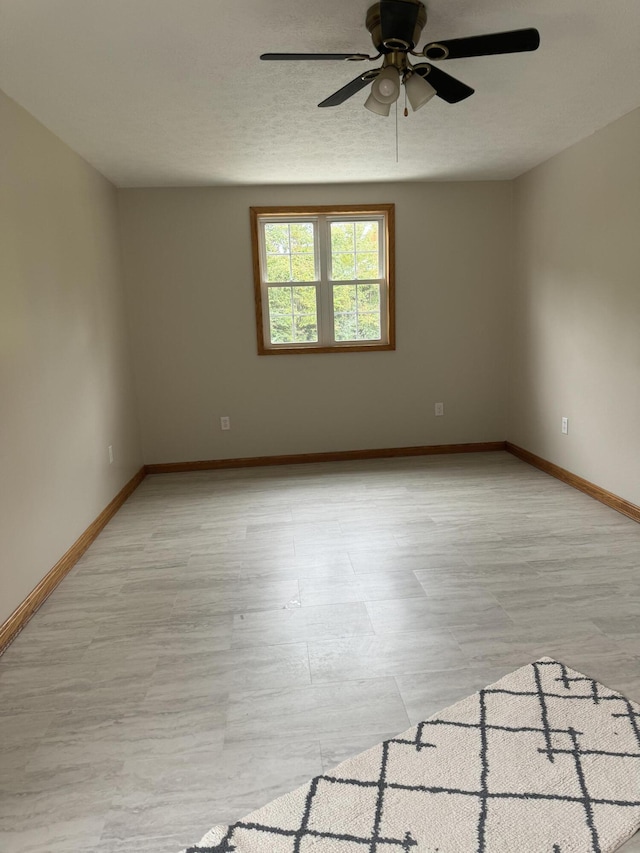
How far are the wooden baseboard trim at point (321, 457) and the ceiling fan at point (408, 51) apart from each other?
3205 mm

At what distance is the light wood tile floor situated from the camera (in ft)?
5.25

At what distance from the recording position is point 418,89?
7.33 ft

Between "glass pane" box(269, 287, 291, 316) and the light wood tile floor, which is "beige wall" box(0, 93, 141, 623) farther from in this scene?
"glass pane" box(269, 287, 291, 316)

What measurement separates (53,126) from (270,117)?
120cm

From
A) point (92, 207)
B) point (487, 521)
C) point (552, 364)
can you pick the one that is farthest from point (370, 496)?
point (92, 207)

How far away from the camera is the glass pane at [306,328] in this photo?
16.5 ft

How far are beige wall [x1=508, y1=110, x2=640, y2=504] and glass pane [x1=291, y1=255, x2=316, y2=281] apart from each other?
5.86 feet

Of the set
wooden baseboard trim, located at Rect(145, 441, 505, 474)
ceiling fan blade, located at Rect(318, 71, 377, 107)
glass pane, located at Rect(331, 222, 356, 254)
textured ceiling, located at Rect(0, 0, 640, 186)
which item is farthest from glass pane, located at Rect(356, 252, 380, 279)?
ceiling fan blade, located at Rect(318, 71, 377, 107)

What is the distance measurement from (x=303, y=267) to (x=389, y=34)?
117 inches

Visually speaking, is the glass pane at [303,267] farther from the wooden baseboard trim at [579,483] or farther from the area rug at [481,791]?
the area rug at [481,791]

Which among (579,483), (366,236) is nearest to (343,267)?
(366,236)

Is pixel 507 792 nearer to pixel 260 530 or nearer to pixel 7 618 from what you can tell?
pixel 7 618

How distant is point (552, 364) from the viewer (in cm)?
444

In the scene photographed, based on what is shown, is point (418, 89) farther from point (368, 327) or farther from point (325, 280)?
point (368, 327)
